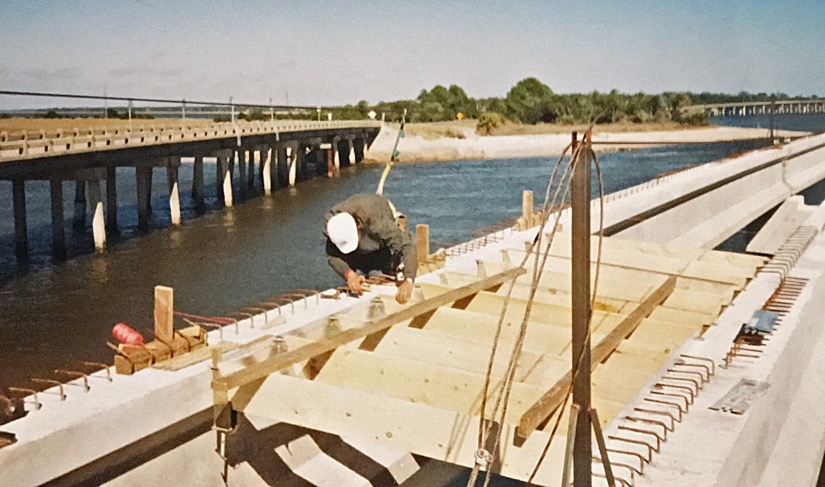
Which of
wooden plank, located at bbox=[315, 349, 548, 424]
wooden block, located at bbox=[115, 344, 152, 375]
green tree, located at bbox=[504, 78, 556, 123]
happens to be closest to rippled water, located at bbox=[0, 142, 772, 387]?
wooden block, located at bbox=[115, 344, 152, 375]

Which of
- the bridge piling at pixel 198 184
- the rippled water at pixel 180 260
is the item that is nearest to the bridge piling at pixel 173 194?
the rippled water at pixel 180 260

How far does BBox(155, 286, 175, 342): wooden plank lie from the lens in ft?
25.1

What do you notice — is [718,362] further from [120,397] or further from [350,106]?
[350,106]

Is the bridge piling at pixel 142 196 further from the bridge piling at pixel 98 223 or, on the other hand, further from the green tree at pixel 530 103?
the green tree at pixel 530 103

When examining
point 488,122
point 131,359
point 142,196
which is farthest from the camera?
point 488,122

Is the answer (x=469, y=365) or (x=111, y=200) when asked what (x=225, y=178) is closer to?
(x=111, y=200)

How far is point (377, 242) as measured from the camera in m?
9.42

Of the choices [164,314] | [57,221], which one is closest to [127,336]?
[164,314]

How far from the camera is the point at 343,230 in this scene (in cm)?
902

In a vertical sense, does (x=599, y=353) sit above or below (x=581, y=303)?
below

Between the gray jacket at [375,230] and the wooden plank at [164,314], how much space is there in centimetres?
206

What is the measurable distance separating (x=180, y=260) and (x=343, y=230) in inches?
915

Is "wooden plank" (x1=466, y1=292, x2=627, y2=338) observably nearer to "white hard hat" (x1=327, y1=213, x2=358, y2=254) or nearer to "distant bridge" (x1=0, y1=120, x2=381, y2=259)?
"white hard hat" (x1=327, y1=213, x2=358, y2=254)

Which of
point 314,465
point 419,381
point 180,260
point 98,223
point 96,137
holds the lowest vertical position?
point 180,260
